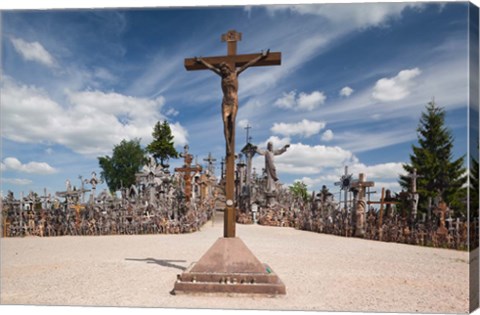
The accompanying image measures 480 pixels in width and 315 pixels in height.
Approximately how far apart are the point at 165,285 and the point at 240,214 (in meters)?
17.1

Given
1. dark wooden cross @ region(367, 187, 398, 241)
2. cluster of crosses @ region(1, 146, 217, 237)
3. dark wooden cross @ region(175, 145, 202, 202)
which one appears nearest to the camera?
dark wooden cross @ region(367, 187, 398, 241)

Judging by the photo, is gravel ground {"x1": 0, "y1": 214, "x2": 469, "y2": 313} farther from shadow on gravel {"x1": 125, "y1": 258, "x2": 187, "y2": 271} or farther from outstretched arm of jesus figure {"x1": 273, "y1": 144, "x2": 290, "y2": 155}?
outstretched arm of jesus figure {"x1": 273, "y1": 144, "x2": 290, "y2": 155}

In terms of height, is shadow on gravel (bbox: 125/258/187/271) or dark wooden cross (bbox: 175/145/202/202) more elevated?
dark wooden cross (bbox: 175/145/202/202)

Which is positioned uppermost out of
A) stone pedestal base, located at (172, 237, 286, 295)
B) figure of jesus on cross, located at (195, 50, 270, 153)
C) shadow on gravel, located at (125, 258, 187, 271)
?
figure of jesus on cross, located at (195, 50, 270, 153)

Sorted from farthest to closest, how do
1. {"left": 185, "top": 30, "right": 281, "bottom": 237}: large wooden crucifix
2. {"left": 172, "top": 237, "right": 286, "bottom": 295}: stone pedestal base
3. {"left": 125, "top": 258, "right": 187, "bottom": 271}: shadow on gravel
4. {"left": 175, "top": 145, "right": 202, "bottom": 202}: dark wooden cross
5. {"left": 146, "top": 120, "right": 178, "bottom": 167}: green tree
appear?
{"left": 146, "top": 120, "right": 178, "bottom": 167}: green tree < {"left": 175, "top": 145, "right": 202, "bottom": 202}: dark wooden cross < {"left": 125, "top": 258, "right": 187, "bottom": 271}: shadow on gravel < {"left": 185, "top": 30, "right": 281, "bottom": 237}: large wooden crucifix < {"left": 172, "top": 237, "right": 286, "bottom": 295}: stone pedestal base

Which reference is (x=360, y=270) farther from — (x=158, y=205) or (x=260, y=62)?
(x=158, y=205)

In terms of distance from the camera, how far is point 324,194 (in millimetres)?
18969

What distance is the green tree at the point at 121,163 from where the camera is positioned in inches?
1709

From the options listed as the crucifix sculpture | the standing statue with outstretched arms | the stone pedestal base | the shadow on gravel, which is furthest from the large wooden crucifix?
the standing statue with outstretched arms

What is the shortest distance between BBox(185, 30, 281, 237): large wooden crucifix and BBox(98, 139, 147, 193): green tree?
3873 centimetres

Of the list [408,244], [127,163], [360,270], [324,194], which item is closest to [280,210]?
[324,194]

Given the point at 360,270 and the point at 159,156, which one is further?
the point at 159,156

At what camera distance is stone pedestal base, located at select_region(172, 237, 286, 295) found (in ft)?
16.8

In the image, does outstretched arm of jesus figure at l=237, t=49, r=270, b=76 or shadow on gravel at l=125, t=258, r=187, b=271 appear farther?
shadow on gravel at l=125, t=258, r=187, b=271
